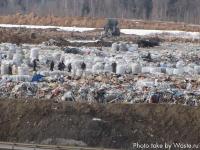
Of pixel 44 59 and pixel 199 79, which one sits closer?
pixel 199 79

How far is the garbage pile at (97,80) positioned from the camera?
18.2 m

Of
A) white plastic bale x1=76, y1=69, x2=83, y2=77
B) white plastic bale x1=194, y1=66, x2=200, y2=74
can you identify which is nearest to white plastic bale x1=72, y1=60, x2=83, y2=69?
white plastic bale x1=76, y1=69, x2=83, y2=77

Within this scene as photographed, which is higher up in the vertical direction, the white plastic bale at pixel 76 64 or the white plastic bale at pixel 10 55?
the white plastic bale at pixel 76 64

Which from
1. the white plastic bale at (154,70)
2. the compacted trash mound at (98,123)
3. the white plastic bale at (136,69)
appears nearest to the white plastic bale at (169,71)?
the white plastic bale at (154,70)

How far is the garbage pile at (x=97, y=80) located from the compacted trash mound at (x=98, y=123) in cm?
133

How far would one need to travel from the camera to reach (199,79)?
22094 mm

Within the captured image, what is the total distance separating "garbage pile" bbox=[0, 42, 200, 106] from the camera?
1825 cm

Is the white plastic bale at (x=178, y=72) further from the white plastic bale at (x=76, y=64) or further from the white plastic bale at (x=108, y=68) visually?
the white plastic bale at (x=76, y=64)

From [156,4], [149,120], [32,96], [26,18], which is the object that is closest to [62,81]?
[32,96]

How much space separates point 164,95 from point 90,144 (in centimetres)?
395

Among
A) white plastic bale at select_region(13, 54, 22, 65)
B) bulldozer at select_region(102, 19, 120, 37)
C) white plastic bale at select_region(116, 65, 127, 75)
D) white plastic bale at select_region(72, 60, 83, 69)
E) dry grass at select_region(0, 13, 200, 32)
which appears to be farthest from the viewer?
dry grass at select_region(0, 13, 200, 32)

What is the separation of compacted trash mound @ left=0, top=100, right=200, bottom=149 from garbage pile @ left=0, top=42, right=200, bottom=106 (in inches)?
52.2

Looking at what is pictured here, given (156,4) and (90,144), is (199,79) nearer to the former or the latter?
(90,144)

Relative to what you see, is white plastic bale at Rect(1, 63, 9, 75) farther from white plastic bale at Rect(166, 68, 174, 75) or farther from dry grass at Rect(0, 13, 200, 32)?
dry grass at Rect(0, 13, 200, 32)
